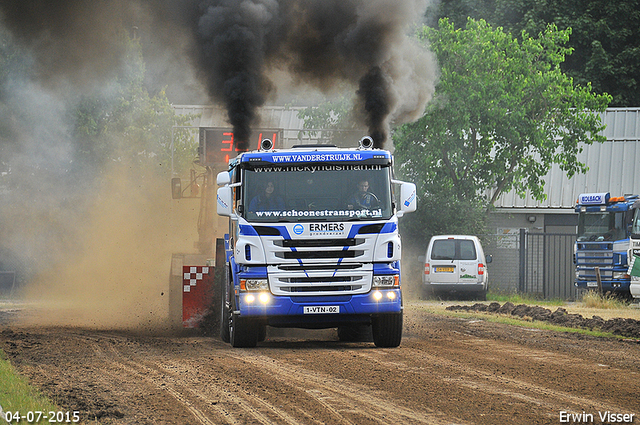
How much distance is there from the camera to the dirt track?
7.75 meters

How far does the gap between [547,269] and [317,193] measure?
2165 cm

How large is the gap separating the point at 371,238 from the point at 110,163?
19.4 m

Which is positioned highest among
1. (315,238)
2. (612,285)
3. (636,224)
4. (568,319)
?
(636,224)

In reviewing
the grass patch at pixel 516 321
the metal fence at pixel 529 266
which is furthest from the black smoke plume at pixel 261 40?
the metal fence at pixel 529 266

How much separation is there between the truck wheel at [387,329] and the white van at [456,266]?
14222 mm

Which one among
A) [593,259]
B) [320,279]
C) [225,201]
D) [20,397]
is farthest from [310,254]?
[593,259]

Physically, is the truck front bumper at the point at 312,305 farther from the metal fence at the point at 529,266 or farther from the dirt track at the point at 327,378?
the metal fence at the point at 529,266

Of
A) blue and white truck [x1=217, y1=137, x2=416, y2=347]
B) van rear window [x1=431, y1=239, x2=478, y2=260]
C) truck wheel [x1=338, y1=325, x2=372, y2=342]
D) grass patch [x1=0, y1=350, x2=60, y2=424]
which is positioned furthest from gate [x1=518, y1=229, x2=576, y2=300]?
grass patch [x1=0, y1=350, x2=60, y2=424]

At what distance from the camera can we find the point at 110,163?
29.5 metres

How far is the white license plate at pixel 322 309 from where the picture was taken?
12.0m

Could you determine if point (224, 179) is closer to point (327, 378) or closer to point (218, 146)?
point (327, 378)

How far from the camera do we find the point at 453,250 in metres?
26.7

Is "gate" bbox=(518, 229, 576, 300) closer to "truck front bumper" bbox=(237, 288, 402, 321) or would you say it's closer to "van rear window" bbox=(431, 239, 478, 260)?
"van rear window" bbox=(431, 239, 478, 260)

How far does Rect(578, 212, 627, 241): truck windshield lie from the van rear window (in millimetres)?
3541
